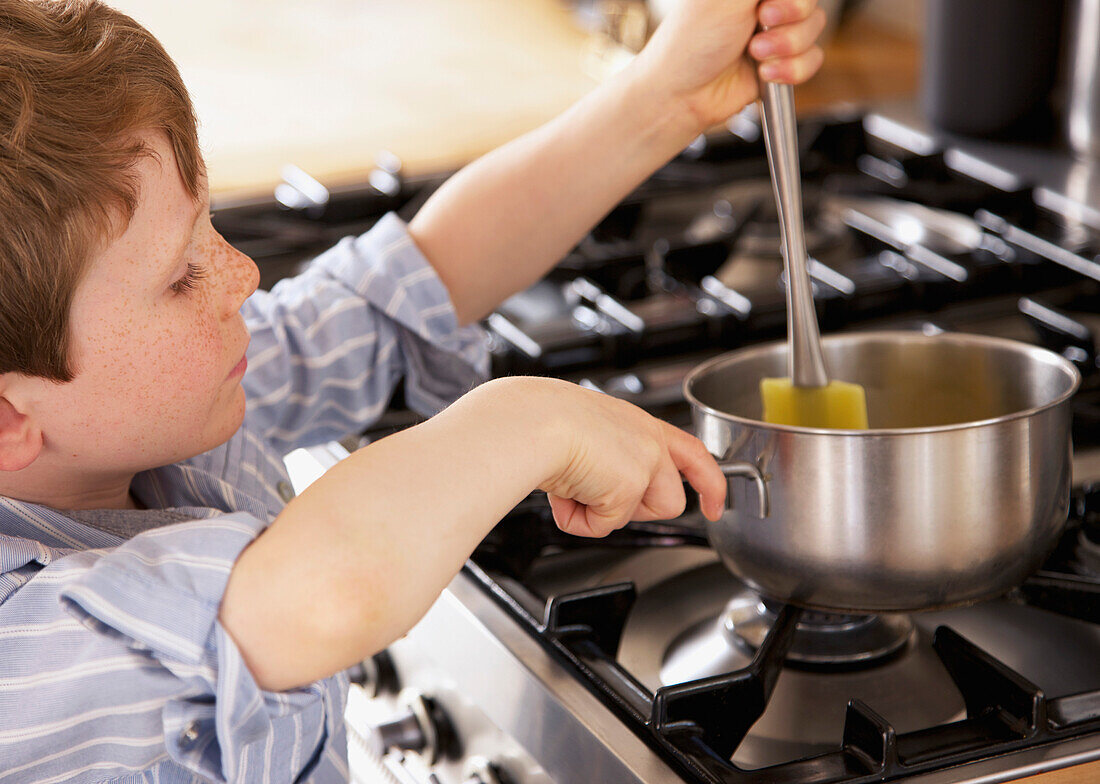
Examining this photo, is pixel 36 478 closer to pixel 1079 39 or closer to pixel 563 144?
pixel 563 144

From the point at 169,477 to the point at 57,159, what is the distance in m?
0.24

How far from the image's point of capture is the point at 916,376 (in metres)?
0.67

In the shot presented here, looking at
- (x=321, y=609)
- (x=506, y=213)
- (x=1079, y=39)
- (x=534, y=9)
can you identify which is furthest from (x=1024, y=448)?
(x=534, y=9)

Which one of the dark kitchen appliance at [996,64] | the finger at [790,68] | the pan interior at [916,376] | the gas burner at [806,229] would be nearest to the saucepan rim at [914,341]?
the pan interior at [916,376]

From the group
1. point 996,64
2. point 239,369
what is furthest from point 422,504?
point 996,64

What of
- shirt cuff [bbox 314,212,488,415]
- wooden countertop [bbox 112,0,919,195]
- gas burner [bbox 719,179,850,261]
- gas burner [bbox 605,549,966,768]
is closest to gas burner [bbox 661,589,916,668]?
gas burner [bbox 605,549,966,768]

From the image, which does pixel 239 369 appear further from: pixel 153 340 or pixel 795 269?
pixel 795 269

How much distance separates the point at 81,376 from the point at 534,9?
1.60 m

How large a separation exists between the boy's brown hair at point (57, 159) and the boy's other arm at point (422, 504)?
133mm

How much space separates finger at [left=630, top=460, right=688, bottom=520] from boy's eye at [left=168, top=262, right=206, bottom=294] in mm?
222

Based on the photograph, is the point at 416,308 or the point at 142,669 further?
the point at 416,308

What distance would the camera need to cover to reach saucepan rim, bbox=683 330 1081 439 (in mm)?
512

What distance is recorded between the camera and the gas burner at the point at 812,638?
1.97 feet

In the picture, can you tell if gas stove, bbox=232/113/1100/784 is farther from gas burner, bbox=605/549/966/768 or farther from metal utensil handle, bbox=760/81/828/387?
metal utensil handle, bbox=760/81/828/387
